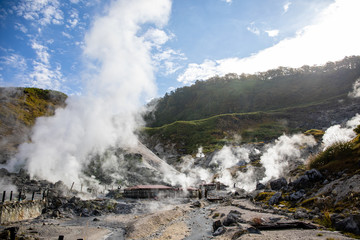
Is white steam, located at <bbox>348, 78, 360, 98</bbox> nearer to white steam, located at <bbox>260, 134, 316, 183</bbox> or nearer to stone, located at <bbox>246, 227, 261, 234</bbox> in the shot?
white steam, located at <bbox>260, 134, 316, 183</bbox>

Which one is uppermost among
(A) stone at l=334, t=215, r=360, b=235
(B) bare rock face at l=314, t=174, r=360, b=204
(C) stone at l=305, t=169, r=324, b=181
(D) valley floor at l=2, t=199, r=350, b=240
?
(C) stone at l=305, t=169, r=324, b=181

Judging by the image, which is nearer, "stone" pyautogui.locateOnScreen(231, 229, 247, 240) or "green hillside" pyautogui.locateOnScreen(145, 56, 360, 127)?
"stone" pyautogui.locateOnScreen(231, 229, 247, 240)

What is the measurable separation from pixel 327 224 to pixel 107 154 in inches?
2236

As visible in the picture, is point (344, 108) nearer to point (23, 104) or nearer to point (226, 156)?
point (226, 156)

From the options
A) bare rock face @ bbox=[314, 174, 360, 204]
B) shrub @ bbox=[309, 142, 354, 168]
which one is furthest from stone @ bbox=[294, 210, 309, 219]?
shrub @ bbox=[309, 142, 354, 168]

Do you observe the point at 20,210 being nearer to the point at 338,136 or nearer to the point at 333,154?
the point at 333,154

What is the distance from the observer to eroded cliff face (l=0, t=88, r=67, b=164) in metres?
68.6

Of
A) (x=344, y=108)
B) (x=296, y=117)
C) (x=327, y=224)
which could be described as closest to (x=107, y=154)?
(x=327, y=224)

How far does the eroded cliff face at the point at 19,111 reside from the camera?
225 ft

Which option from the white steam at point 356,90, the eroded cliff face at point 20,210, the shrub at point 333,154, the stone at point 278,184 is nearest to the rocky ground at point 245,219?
the stone at point 278,184

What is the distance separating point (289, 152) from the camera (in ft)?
188

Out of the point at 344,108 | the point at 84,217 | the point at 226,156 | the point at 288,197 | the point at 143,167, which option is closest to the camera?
the point at 288,197

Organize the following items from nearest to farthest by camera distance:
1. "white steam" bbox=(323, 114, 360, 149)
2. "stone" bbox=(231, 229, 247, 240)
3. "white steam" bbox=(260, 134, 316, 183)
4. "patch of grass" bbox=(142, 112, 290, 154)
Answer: "stone" bbox=(231, 229, 247, 240) → "white steam" bbox=(323, 114, 360, 149) → "white steam" bbox=(260, 134, 316, 183) → "patch of grass" bbox=(142, 112, 290, 154)

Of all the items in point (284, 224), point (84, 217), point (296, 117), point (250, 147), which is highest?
point (296, 117)
